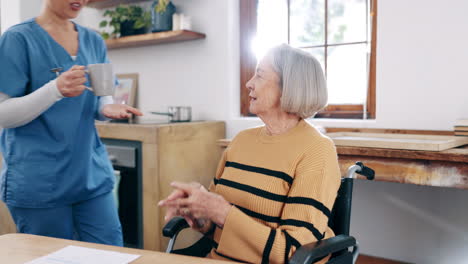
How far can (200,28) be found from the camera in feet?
10.2

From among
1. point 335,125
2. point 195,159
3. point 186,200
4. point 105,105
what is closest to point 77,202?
point 105,105

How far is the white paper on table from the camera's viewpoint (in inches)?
35.1

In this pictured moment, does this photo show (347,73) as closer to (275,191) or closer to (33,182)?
(275,191)

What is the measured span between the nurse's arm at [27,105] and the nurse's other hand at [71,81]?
0.07ft

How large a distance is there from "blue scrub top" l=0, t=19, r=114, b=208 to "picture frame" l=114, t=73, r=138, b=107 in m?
2.00

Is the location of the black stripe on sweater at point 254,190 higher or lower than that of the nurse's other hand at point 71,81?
lower

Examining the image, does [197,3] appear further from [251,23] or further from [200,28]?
[251,23]

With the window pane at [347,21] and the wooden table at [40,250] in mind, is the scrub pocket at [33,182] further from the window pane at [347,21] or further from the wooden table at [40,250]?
the window pane at [347,21]

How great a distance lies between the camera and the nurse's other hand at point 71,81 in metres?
1.22

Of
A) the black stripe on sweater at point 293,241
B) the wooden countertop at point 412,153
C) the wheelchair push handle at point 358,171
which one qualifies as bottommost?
the black stripe on sweater at point 293,241

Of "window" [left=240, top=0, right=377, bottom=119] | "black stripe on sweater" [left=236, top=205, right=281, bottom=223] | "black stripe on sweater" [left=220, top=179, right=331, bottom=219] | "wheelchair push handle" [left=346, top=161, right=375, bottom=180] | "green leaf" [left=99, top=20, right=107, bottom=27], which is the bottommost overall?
"black stripe on sweater" [left=236, top=205, right=281, bottom=223]

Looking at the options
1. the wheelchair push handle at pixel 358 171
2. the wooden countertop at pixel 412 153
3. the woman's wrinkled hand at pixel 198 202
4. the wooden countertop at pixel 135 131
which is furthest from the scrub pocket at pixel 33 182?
the wooden countertop at pixel 412 153

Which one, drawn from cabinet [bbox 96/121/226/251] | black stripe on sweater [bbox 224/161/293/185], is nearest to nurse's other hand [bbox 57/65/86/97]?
black stripe on sweater [bbox 224/161/293/185]

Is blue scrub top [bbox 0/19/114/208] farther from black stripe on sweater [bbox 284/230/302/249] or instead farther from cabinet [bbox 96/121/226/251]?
cabinet [bbox 96/121/226/251]
